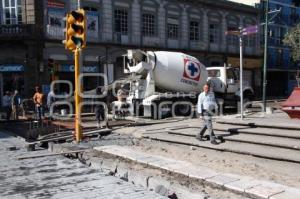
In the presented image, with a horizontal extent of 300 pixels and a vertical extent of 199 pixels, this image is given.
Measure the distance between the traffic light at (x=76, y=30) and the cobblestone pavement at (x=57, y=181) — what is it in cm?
333

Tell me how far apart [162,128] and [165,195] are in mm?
8687

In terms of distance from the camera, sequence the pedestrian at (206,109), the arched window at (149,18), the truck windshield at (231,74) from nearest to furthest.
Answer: the pedestrian at (206,109), the truck windshield at (231,74), the arched window at (149,18)

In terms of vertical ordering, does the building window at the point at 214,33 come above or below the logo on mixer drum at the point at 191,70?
above

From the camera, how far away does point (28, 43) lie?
3041 cm

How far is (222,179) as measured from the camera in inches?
297

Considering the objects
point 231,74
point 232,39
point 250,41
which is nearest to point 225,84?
point 231,74

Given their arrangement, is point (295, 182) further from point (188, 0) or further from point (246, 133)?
point (188, 0)

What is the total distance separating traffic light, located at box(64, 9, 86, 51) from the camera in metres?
12.5

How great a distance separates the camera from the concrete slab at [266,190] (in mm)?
6570

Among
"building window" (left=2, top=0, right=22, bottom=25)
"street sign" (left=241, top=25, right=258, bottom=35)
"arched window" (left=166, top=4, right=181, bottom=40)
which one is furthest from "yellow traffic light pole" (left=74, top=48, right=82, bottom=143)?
"arched window" (left=166, top=4, right=181, bottom=40)

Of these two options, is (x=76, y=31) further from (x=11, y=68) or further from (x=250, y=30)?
(x=11, y=68)

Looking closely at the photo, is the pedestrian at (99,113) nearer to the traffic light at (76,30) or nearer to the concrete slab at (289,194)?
the traffic light at (76,30)

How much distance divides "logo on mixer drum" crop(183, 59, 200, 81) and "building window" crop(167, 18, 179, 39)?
646 inches

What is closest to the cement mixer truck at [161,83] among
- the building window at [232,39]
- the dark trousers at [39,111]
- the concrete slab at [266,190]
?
the dark trousers at [39,111]
